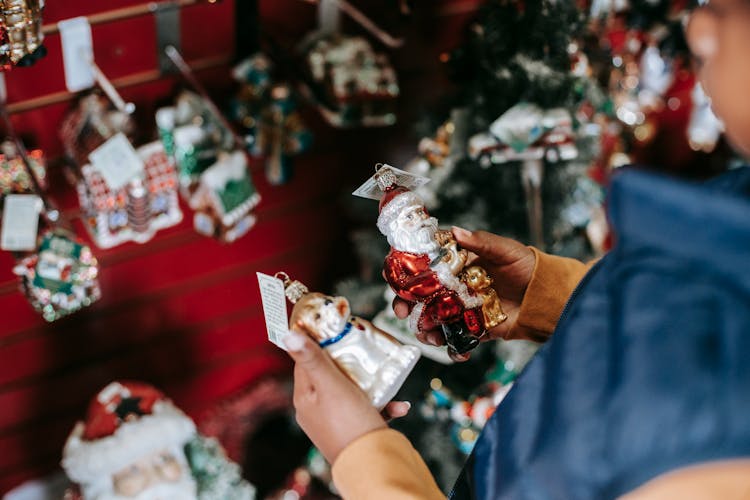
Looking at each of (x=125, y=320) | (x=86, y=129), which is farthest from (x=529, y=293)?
(x=125, y=320)

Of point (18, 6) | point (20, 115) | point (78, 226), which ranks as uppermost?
point (18, 6)

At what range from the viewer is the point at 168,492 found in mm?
1639

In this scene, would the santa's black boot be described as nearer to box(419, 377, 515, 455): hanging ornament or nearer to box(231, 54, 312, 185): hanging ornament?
box(419, 377, 515, 455): hanging ornament

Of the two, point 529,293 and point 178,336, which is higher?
point 529,293

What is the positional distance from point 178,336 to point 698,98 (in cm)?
222

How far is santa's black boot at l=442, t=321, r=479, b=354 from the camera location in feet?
3.53

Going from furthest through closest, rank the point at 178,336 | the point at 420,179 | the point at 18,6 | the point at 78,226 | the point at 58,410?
the point at 178,336, the point at 58,410, the point at 78,226, the point at 18,6, the point at 420,179

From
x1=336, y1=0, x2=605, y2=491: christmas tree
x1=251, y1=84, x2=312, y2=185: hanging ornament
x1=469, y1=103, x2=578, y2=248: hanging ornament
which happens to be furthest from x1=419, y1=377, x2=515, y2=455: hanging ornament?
x1=251, y1=84, x2=312, y2=185: hanging ornament

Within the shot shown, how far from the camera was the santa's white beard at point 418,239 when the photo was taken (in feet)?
3.37

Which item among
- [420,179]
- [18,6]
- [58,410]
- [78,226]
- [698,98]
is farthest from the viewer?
[698,98]

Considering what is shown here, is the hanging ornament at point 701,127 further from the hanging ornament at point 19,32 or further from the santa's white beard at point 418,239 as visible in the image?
the hanging ornament at point 19,32

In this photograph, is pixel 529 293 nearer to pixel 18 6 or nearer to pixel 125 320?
pixel 18 6

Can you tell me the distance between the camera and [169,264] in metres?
2.05

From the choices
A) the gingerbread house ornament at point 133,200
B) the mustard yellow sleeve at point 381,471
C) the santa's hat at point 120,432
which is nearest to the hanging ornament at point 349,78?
the gingerbread house ornament at point 133,200
